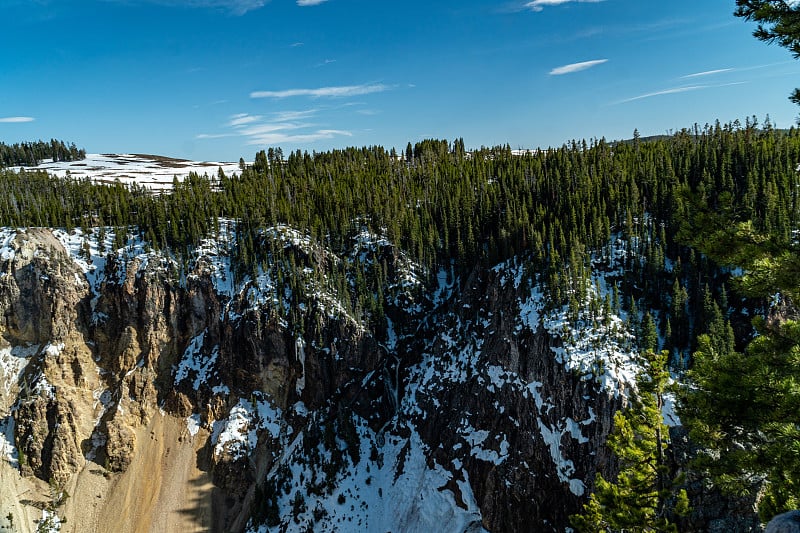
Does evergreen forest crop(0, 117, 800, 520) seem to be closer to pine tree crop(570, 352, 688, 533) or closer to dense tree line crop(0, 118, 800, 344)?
dense tree line crop(0, 118, 800, 344)

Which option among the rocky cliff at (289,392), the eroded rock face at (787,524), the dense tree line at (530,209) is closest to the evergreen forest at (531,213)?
the dense tree line at (530,209)

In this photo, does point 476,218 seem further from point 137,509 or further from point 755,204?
point 137,509

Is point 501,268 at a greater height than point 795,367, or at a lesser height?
lesser

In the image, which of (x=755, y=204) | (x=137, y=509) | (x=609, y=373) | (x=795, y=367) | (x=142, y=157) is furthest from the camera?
(x=142, y=157)

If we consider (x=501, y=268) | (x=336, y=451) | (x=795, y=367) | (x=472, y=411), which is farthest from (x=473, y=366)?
(x=795, y=367)

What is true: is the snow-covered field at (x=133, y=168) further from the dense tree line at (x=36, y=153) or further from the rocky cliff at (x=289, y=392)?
the rocky cliff at (x=289, y=392)

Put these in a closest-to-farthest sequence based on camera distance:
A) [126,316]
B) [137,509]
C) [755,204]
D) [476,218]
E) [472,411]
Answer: [472,411], [137,509], [755,204], [126,316], [476,218]

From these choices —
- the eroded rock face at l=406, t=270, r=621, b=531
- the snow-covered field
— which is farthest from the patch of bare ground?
the snow-covered field
